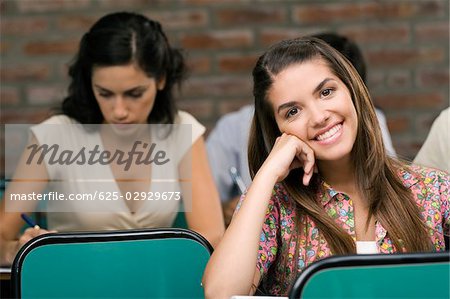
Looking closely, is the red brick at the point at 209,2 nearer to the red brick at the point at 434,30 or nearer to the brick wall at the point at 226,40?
the brick wall at the point at 226,40

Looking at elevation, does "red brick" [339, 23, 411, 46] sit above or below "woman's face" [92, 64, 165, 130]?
above

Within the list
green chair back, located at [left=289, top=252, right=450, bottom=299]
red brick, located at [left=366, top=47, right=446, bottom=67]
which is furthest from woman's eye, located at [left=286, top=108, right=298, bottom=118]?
red brick, located at [left=366, top=47, right=446, bottom=67]

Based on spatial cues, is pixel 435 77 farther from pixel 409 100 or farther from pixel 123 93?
pixel 123 93

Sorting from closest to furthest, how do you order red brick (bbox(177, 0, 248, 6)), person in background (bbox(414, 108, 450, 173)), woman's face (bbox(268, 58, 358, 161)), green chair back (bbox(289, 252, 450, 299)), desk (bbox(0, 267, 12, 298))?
green chair back (bbox(289, 252, 450, 299)) → woman's face (bbox(268, 58, 358, 161)) → desk (bbox(0, 267, 12, 298)) → person in background (bbox(414, 108, 450, 173)) → red brick (bbox(177, 0, 248, 6))

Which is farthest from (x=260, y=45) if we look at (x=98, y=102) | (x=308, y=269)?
(x=308, y=269)

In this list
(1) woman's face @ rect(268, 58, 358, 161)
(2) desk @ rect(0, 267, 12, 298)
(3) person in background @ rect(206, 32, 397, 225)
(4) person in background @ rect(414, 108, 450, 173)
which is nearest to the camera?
(1) woman's face @ rect(268, 58, 358, 161)

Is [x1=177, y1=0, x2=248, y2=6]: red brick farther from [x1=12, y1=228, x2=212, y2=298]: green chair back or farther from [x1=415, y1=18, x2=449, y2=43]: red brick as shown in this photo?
[x1=12, y1=228, x2=212, y2=298]: green chair back

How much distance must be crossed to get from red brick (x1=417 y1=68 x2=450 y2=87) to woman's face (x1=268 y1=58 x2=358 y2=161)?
2129 mm

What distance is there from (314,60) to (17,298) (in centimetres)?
86

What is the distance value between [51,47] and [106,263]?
2.17m

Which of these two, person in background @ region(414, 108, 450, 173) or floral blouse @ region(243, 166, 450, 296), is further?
person in background @ region(414, 108, 450, 173)

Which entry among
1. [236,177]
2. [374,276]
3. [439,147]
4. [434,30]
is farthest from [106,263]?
[434,30]

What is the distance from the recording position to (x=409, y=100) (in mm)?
4078

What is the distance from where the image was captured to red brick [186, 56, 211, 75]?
402 centimetres
